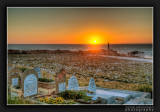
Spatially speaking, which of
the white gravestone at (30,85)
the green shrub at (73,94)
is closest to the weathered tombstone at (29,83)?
the white gravestone at (30,85)

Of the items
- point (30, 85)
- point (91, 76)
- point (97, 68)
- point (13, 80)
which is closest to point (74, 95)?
point (91, 76)

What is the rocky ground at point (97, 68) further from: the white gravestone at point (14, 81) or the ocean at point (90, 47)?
the white gravestone at point (14, 81)

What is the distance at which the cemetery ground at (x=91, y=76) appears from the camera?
6918 mm

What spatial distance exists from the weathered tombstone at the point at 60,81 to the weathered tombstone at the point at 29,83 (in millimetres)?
657

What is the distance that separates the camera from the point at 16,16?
6.97 m

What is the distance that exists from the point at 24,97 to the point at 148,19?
4532 millimetres

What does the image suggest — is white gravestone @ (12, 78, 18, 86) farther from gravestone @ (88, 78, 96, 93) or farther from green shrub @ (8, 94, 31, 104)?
gravestone @ (88, 78, 96, 93)

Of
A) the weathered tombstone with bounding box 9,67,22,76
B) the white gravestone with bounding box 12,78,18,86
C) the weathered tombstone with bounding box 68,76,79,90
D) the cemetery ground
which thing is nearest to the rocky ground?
the cemetery ground

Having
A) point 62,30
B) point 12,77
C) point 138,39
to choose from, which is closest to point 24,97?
point 12,77

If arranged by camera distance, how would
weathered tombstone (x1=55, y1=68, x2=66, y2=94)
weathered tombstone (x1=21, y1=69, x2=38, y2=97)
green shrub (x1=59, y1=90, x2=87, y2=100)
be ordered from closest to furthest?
1. weathered tombstone (x1=21, y1=69, x2=38, y2=97)
2. green shrub (x1=59, y1=90, x2=87, y2=100)
3. weathered tombstone (x1=55, y1=68, x2=66, y2=94)

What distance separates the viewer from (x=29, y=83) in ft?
22.2

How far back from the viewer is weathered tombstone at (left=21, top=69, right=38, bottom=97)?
6.69m

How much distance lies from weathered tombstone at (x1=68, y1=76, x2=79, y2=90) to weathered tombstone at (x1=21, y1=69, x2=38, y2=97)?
1.06m
